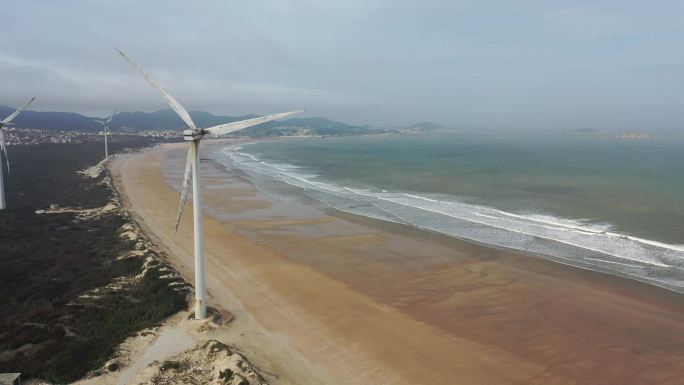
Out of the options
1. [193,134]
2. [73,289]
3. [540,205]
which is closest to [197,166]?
[193,134]

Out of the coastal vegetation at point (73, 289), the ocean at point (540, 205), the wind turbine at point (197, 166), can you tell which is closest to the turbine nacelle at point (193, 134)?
the wind turbine at point (197, 166)

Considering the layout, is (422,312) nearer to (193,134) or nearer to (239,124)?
(239,124)

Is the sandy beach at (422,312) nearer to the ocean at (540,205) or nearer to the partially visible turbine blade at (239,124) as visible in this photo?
the ocean at (540,205)

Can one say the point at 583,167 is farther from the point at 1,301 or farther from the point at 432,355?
the point at 1,301

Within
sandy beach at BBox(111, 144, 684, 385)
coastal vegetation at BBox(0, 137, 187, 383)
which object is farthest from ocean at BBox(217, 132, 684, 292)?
coastal vegetation at BBox(0, 137, 187, 383)

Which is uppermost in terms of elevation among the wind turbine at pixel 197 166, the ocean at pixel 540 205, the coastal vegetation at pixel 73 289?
the wind turbine at pixel 197 166

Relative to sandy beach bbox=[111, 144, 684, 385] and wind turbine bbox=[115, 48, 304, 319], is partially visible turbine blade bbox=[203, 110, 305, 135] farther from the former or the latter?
sandy beach bbox=[111, 144, 684, 385]

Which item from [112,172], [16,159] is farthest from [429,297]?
[16,159]
